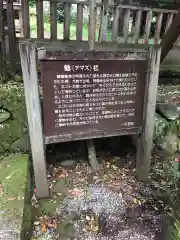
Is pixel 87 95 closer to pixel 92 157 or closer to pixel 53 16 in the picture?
pixel 92 157

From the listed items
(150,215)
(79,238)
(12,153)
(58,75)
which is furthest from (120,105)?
(12,153)

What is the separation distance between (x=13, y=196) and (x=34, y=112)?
3.38ft

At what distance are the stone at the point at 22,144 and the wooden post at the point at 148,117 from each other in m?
1.82

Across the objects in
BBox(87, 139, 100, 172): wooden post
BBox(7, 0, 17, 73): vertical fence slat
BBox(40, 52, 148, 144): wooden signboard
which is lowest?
BBox(87, 139, 100, 172): wooden post

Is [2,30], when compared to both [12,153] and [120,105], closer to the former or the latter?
[12,153]

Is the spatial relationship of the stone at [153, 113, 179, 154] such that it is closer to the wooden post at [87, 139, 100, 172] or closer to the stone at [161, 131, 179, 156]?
the stone at [161, 131, 179, 156]

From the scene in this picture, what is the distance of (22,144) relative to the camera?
3.87 meters

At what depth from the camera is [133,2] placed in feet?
23.9

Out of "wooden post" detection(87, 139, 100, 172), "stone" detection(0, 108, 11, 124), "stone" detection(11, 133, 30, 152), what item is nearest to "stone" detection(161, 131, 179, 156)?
"wooden post" detection(87, 139, 100, 172)

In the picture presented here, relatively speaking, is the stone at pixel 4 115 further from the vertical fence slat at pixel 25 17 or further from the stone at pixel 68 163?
the vertical fence slat at pixel 25 17

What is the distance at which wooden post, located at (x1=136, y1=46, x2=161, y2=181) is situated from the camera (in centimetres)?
300

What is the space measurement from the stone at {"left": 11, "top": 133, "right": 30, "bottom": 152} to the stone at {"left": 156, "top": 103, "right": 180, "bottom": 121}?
239 cm

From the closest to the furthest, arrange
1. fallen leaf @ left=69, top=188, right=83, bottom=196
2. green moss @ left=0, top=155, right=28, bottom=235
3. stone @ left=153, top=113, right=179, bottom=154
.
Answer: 1. green moss @ left=0, top=155, right=28, bottom=235
2. fallen leaf @ left=69, top=188, right=83, bottom=196
3. stone @ left=153, top=113, right=179, bottom=154

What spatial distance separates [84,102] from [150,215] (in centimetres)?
170
